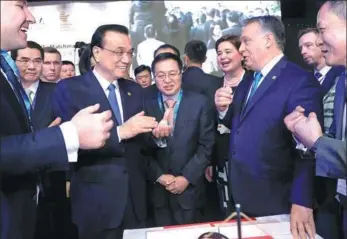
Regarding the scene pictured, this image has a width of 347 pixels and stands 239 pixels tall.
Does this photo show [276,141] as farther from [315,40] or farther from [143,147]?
[315,40]

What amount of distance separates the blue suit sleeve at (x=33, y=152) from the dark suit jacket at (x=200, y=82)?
218cm

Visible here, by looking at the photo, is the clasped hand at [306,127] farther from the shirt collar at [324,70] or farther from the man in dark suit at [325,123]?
the shirt collar at [324,70]

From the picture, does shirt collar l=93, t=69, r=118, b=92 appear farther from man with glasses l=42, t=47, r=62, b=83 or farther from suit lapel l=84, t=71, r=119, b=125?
man with glasses l=42, t=47, r=62, b=83

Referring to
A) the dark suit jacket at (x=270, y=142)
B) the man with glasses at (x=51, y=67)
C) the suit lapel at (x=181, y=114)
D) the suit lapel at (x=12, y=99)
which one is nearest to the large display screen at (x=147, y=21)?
the man with glasses at (x=51, y=67)

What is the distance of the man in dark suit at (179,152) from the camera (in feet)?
8.59

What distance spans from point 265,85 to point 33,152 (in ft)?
3.95

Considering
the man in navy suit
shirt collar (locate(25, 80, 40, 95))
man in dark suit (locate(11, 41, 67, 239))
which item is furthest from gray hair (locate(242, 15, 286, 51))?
shirt collar (locate(25, 80, 40, 95))

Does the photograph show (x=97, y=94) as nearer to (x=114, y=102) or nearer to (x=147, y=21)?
(x=114, y=102)

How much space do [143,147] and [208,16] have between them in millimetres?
4688

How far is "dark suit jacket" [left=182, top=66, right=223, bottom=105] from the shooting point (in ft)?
11.0

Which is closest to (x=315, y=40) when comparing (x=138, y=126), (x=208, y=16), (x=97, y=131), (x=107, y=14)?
(x=138, y=126)

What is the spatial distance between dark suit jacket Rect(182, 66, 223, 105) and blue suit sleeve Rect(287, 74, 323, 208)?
138cm

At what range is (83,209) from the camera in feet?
6.94

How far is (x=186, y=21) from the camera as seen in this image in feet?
22.5
